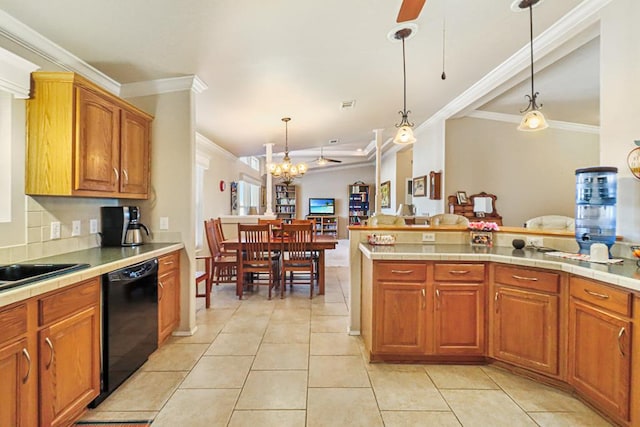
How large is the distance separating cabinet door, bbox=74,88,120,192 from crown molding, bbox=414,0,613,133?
3.88 m

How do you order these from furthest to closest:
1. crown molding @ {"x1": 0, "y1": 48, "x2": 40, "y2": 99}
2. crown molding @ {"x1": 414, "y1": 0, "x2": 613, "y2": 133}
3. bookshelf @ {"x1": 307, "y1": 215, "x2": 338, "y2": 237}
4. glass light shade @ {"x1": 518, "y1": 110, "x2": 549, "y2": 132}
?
bookshelf @ {"x1": 307, "y1": 215, "x2": 338, "y2": 237}, glass light shade @ {"x1": 518, "y1": 110, "x2": 549, "y2": 132}, crown molding @ {"x1": 414, "y1": 0, "x2": 613, "y2": 133}, crown molding @ {"x1": 0, "y1": 48, "x2": 40, "y2": 99}

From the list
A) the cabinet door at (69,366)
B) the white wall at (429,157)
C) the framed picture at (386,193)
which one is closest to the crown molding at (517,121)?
the white wall at (429,157)

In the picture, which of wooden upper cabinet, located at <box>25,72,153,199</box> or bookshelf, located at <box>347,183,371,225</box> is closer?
wooden upper cabinet, located at <box>25,72,153,199</box>

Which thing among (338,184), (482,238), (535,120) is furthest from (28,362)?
(338,184)

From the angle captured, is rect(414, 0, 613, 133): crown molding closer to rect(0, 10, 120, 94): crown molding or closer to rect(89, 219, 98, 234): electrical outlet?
rect(0, 10, 120, 94): crown molding

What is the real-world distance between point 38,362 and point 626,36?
4.21 metres

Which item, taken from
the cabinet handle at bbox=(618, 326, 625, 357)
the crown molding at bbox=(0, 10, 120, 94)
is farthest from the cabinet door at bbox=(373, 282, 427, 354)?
the crown molding at bbox=(0, 10, 120, 94)

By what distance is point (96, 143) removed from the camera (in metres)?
→ 2.26

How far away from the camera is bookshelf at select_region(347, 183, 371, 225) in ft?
36.3

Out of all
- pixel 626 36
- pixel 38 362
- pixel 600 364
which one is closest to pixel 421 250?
pixel 600 364

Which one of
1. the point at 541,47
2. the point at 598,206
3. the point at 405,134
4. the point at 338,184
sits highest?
the point at 541,47

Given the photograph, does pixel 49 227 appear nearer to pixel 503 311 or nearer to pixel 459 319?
pixel 459 319

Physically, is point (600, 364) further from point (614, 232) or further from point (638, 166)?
point (638, 166)

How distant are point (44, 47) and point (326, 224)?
30.6 ft
